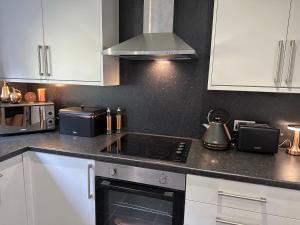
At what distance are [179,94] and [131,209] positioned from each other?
0.92m

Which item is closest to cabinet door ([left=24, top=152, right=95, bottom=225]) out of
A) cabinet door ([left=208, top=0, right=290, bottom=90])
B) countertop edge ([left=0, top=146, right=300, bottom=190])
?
countertop edge ([left=0, top=146, right=300, bottom=190])

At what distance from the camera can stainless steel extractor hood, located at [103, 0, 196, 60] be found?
4.76 ft

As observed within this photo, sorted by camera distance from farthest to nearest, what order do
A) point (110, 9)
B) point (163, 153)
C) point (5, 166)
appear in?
1. point (110, 9)
2. point (163, 153)
3. point (5, 166)

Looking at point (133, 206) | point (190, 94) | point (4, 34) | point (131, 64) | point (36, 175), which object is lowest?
point (133, 206)

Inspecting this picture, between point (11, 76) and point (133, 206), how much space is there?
1.44m

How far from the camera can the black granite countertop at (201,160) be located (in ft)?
4.00

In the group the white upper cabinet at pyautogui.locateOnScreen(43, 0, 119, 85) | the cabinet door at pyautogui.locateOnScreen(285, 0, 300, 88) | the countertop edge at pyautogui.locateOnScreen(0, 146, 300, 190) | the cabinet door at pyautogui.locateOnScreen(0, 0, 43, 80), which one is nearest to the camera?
the countertop edge at pyautogui.locateOnScreen(0, 146, 300, 190)

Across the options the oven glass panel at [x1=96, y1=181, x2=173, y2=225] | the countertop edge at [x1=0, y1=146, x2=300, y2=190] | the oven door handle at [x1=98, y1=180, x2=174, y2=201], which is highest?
the countertop edge at [x1=0, y1=146, x2=300, y2=190]

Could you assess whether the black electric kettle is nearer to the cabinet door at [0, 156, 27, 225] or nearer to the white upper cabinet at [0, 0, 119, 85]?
the white upper cabinet at [0, 0, 119, 85]

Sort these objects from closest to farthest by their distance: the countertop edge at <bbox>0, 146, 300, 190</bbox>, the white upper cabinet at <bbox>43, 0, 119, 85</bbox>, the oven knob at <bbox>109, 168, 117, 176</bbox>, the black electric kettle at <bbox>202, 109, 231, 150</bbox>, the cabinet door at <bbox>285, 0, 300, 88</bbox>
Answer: the countertop edge at <bbox>0, 146, 300, 190</bbox>
the cabinet door at <bbox>285, 0, 300, 88</bbox>
the oven knob at <bbox>109, 168, 117, 176</bbox>
the black electric kettle at <bbox>202, 109, 231, 150</bbox>
the white upper cabinet at <bbox>43, 0, 119, 85</bbox>

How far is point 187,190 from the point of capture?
4.31ft

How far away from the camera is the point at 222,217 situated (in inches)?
50.4

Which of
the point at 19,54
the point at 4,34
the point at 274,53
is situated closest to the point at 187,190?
the point at 274,53

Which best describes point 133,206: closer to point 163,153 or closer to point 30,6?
point 163,153
